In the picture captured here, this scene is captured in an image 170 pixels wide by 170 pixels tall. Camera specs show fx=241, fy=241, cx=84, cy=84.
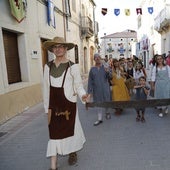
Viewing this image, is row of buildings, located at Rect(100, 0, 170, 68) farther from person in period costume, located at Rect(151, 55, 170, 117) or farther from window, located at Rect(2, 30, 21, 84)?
window, located at Rect(2, 30, 21, 84)

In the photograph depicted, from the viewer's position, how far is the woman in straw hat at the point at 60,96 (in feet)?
10.3

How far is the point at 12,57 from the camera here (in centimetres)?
729

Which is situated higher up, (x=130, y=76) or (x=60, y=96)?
(x=60, y=96)

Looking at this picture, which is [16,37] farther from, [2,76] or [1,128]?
[1,128]

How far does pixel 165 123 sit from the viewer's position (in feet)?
17.6

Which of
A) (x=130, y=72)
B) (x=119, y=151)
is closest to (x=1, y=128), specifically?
(x=119, y=151)

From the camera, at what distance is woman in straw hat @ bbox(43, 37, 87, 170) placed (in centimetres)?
314

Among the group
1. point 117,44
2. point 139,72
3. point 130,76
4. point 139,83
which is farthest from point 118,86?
point 117,44

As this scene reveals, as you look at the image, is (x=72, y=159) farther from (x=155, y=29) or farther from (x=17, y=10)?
(x=155, y=29)

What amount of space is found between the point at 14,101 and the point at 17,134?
1699mm

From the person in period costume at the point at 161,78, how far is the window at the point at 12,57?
4.05 m

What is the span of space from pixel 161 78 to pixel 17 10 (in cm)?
429

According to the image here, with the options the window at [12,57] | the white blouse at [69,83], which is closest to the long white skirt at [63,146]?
the white blouse at [69,83]

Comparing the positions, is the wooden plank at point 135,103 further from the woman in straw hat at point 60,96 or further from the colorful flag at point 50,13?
the colorful flag at point 50,13
